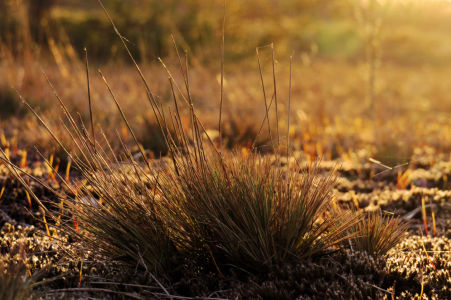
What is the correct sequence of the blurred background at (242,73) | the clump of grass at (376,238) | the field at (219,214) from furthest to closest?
the blurred background at (242,73)
the clump of grass at (376,238)
the field at (219,214)

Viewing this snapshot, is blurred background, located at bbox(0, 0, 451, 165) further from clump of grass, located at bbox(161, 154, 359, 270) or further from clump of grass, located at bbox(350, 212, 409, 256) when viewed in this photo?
clump of grass, located at bbox(350, 212, 409, 256)

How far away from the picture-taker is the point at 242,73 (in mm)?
13328

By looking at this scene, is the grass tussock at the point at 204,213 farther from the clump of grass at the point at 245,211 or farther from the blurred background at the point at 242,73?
the blurred background at the point at 242,73

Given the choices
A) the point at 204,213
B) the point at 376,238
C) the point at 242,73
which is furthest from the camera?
the point at 242,73

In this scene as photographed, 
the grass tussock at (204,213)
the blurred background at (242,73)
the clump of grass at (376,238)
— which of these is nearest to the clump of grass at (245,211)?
the grass tussock at (204,213)

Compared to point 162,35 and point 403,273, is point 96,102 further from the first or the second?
point 162,35

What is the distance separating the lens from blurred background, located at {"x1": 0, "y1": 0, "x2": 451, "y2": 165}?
18.7ft

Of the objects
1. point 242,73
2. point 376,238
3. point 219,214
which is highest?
point 219,214

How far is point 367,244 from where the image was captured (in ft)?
7.86

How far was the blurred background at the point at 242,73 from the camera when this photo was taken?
571 cm

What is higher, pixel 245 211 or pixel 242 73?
pixel 245 211


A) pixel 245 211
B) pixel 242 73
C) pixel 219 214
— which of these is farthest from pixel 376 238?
pixel 242 73

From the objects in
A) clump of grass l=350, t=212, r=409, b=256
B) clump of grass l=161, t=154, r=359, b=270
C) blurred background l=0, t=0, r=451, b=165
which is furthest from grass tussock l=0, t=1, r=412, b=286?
blurred background l=0, t=0, r=451, b=165

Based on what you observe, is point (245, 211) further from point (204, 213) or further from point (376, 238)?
point (376, 238)
